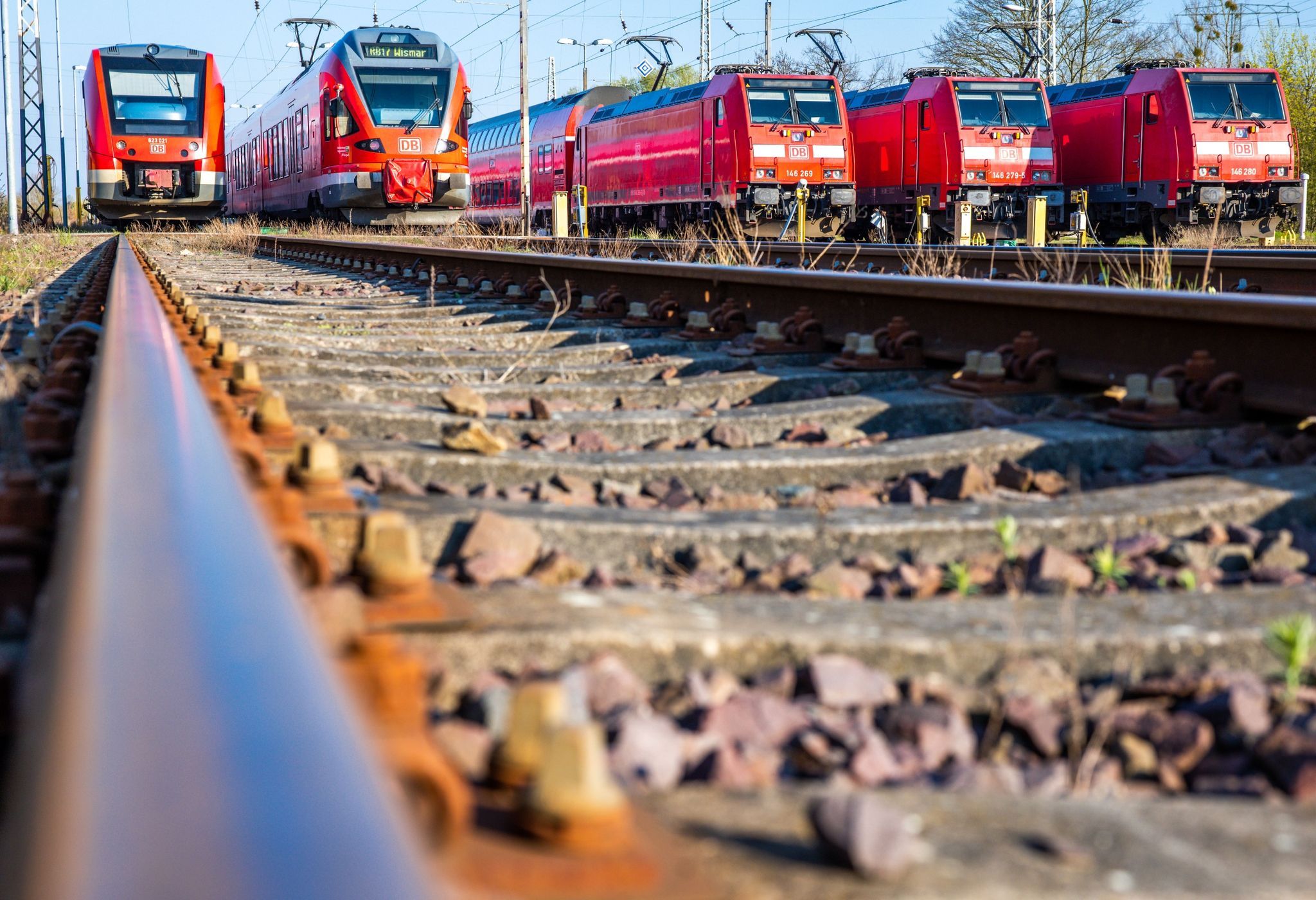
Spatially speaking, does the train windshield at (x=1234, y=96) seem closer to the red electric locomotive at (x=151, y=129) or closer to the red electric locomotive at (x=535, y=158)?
the red electric locomotive at (x=535, y=158)

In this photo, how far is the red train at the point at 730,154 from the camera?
838 inches

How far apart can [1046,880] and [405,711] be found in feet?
1.64

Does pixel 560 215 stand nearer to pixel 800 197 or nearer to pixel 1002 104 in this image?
pixel 800 197

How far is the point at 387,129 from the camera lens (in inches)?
A: 872

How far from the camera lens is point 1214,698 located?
69.9 inches

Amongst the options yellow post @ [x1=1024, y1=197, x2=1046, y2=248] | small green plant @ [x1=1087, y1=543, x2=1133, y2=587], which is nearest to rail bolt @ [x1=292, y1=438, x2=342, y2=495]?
small green plant @ [x1=1087, y1=543, x2=1133, y2=587]

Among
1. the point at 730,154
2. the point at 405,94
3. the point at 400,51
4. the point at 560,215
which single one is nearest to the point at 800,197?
the point at 730,154

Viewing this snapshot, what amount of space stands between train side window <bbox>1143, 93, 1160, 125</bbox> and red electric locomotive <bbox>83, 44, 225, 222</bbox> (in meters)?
15.9

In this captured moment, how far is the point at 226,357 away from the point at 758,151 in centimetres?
1809

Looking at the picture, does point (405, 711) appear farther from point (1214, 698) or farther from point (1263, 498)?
point (1263, 498)

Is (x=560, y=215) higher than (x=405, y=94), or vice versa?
(x=405, y=94)

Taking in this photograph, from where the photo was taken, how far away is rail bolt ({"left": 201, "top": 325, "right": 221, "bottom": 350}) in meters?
4.30

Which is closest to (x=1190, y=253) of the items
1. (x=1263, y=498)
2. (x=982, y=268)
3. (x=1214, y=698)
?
(x=982, y=268)

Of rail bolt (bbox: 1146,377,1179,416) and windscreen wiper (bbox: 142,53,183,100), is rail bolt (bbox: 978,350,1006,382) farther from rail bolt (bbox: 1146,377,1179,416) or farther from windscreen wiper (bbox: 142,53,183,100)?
windscreen wiper (bbox: 142,53,183,100)
